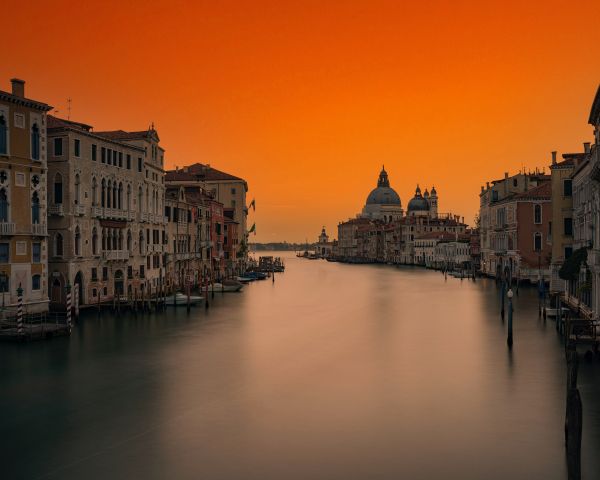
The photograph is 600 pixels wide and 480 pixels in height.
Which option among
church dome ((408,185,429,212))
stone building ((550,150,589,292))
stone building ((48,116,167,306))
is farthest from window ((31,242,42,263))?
church dome ((408,185,429,212))

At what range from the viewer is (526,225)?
63.8 m

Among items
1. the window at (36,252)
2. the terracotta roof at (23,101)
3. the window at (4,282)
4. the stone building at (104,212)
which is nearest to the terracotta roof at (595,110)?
the terracotta roof at (23,101)

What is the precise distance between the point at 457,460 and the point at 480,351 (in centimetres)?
1428

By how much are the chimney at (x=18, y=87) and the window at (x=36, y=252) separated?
7379 millimetres

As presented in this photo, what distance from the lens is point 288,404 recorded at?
1852 centimetres

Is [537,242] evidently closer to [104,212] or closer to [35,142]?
[104,212]

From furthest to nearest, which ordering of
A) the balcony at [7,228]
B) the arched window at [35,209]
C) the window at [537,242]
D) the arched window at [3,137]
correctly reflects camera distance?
the window at [537,242], the arched window at [35,209], the arched window at [3,137], the balcony at [7,228]

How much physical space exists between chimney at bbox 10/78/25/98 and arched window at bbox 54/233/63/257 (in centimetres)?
856

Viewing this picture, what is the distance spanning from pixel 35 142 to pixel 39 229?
4.40m

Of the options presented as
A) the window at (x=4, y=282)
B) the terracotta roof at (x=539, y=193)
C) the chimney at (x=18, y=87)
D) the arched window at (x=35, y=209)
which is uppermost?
the chimney at (x=18, y=87)

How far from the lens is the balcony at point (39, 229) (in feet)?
108

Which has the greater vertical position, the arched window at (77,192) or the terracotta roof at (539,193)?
the terracotta roof at (539,193)

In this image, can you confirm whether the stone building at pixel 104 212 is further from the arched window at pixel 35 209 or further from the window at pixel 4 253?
the window at pixel 4 253

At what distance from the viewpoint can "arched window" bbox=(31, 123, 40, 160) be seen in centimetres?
3294
